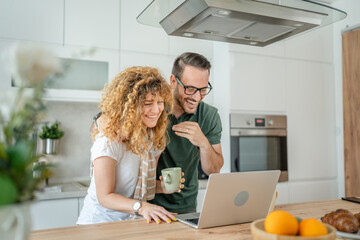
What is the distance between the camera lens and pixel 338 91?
341 centimetres

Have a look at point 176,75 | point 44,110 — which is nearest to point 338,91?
point 176,75

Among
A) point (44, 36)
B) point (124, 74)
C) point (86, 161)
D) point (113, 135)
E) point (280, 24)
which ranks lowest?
point (86, 161)

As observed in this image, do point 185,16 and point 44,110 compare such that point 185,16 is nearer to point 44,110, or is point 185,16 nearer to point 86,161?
point 44,110

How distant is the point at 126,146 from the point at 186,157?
1.69 feet

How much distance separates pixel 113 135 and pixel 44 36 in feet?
5.00

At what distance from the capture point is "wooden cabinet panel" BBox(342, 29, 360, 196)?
3102 millimetres

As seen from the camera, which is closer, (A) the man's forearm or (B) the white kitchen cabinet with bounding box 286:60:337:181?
(A) the man's forearm

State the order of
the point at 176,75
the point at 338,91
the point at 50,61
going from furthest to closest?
the point at 338,91, the point at 176,75, the point at 50,61

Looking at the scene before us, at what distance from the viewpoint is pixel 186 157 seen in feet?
5.99

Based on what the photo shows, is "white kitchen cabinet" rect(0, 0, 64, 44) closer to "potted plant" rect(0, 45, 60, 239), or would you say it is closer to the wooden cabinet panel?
"potted plant" rect(0, 45, 60, 239)

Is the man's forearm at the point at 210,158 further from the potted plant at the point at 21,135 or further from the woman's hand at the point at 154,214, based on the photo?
the potted plant at the point at 21,135

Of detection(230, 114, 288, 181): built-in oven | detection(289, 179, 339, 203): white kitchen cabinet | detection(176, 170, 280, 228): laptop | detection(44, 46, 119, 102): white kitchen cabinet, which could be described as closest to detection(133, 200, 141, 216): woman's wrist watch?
detection(176, 170, 280, 228): laptop

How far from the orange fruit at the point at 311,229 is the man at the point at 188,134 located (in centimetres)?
96

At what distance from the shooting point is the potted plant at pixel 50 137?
2721mm
